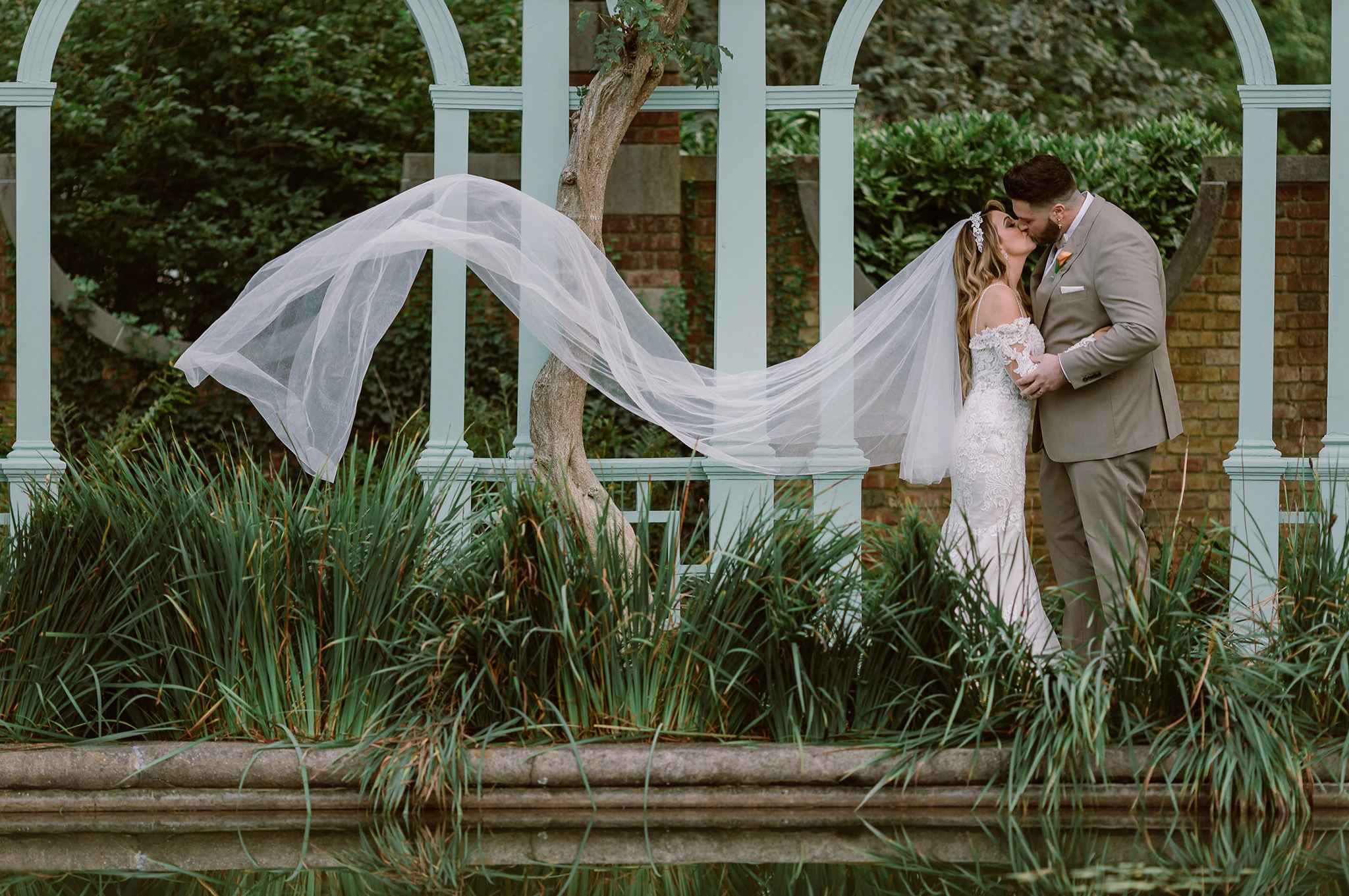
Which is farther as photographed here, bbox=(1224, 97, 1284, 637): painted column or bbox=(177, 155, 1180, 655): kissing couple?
bbox=(1224, 97, 1284, 637): painted column

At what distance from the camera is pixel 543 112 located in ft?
17.7

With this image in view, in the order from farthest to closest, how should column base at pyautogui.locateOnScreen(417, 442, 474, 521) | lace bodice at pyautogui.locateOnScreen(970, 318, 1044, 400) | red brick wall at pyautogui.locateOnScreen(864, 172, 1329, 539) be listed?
1. red brick wall at pyautogui.locateOnScreen(864, 172, 1329, 539)
2. column base at pyautogui.locateOnScreen(417, 442, 474, 521)
3. lace bodice at pyautogui.locateOnScreen(970, 318, 1044, 400)

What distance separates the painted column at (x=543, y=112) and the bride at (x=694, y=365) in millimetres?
381

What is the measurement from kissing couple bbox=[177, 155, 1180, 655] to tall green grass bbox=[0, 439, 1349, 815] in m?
0.41

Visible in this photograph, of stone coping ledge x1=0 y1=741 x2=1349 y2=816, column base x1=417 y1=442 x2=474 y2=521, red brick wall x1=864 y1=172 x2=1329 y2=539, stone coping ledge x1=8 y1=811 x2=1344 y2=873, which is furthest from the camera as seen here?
red brick wall x1=864 y1=172 x2=1329 y2=539

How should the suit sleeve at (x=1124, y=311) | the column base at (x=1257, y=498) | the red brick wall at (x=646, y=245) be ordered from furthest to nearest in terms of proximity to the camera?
the red brick wall at (x=646, y=245) < the column base at (x=1257, y=498) < the suit sleeve at (x=1124, y=311)

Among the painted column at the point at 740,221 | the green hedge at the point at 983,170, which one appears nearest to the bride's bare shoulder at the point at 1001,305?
the painted column at the point at 740,221

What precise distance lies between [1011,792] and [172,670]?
2.48 meters

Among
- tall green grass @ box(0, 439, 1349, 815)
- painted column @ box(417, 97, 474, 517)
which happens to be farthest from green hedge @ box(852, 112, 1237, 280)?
tall green grass @ box(0, 439, 1349, 815)

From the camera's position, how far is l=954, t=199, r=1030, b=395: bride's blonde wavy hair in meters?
5.01

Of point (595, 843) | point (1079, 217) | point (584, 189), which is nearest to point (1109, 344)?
point (1079, 217)

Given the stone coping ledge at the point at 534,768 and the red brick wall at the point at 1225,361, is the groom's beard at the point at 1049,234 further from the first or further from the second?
the red brick wall at the point at 1225,361

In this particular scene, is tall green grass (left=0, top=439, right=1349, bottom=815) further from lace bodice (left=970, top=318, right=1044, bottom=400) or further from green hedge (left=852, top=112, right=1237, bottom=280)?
green hedge (left=852, top=112, right=1237, bottom=280)

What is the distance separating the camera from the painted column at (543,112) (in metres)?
5.37
